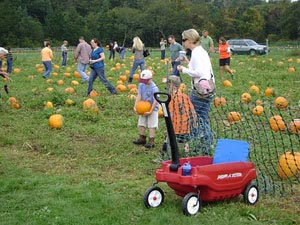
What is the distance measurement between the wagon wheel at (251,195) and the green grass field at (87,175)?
7 cm

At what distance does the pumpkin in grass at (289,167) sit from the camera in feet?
22.1

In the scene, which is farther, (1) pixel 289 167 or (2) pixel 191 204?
(1) pixel 289 167

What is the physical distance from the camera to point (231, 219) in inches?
205

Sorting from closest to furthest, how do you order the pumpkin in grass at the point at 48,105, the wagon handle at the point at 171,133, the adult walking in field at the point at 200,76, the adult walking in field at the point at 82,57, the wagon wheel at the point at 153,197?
the wagon handle at the point at 171,133
the wagon wheel at the point at 153,197
the adult walking in field at the point at 200,76
the pumpkin in grass at the point at 48,105
the adult walking in field at the point at 82,57

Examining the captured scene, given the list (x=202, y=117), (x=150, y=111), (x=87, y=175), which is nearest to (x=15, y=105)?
(x=150, y=111)

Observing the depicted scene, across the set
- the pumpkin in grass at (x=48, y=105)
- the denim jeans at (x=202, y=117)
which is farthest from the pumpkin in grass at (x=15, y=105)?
the denim jeans at (x=202, y=117)

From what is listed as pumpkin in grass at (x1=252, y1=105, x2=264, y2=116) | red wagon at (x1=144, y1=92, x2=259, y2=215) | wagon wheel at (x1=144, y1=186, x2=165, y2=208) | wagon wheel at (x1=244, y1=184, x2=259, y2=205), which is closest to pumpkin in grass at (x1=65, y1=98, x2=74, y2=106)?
pumpkin in grass at (x1=252, y1=105, x2=264, y2=116)

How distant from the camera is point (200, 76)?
7.57 m

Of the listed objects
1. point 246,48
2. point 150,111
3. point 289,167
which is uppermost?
point 150,111

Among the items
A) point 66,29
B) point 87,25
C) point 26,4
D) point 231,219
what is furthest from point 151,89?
point 26,4

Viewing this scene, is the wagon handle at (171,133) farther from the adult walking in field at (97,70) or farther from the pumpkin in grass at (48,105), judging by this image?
the adult walking in field at (97,70)

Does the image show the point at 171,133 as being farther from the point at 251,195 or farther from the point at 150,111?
the point at 150,111

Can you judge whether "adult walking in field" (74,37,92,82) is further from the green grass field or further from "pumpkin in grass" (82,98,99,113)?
"pumpkin in grass" (82,98,99,113)

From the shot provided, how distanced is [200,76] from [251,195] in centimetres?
240
